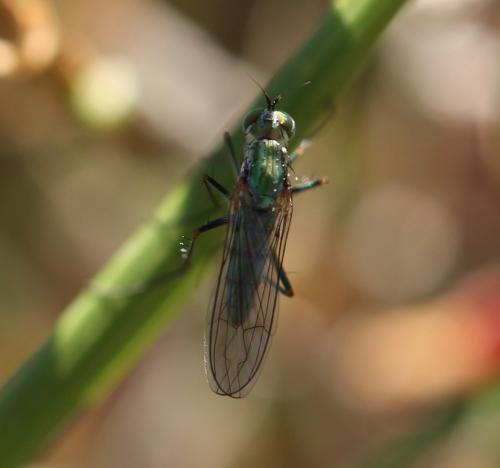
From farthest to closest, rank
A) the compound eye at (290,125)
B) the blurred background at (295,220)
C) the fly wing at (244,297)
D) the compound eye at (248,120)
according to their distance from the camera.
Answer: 1. the blurred background at (295,220)
2. the fly wing at (244,297)
3. the compound eye at (248,120)
4. the compound eye at (290,125)

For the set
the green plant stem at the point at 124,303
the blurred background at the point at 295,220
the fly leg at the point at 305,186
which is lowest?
the blurred background at the point at 295,220

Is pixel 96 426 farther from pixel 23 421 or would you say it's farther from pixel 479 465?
pixel 23 421

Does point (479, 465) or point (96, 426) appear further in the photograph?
point (96, 426)

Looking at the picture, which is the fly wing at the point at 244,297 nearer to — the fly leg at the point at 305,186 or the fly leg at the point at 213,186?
the fly leg at the point at 305,186

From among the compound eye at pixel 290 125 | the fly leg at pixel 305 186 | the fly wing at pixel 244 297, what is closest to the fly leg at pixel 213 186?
the compound eye at pixel 290 125

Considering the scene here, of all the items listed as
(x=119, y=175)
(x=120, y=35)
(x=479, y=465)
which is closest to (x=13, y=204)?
(x=119, y=175)

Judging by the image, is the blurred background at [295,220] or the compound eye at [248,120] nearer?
the compound eye at [248,120]

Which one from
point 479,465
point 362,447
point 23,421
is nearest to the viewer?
point 23,421
